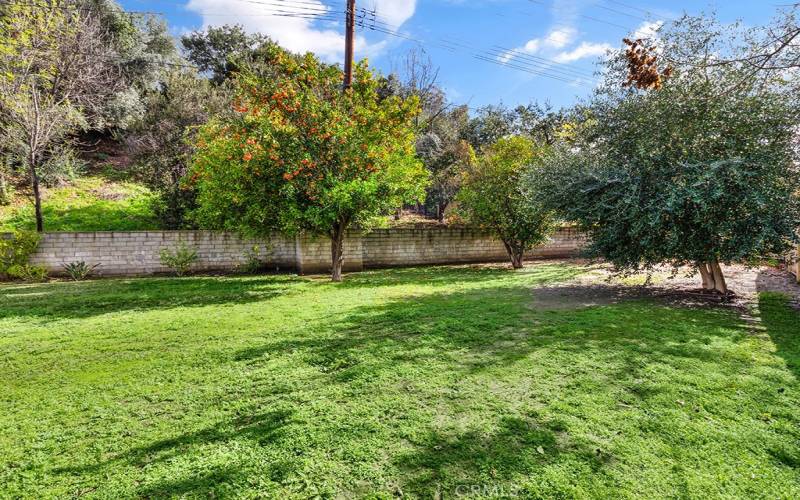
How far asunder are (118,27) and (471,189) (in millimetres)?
21009

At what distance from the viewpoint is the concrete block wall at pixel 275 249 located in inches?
407

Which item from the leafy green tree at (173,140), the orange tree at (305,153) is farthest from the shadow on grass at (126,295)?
the leafy green tree at (173,140)

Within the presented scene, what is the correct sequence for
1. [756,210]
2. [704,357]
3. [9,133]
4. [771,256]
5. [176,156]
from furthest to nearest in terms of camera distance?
1. [176,156]
2. [9,133]
3. [771,256]
4. [756,210]
5. [704,357]

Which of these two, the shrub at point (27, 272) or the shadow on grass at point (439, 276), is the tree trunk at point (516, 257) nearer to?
the shadow on grass at point (439, 276)

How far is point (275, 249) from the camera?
39.9ft

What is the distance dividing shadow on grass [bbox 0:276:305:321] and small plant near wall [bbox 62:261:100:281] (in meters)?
1.00

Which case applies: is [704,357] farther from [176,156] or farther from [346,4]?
[176,156]

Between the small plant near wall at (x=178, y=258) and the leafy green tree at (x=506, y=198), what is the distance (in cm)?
838

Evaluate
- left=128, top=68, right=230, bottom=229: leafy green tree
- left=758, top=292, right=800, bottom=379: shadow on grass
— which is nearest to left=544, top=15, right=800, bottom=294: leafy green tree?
left=758, top=292, right=800, bottom=379: shadow on grass

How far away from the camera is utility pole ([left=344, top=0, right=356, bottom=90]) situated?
10305 millimetres

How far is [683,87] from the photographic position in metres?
6.59

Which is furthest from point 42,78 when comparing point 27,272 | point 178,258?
point 178,258

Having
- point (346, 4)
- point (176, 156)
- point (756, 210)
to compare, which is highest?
point (346, 4)

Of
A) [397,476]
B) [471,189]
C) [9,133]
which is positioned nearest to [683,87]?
[471,189]
